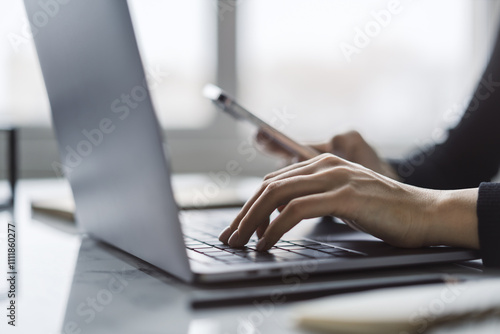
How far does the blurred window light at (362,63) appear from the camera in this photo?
9.01ft

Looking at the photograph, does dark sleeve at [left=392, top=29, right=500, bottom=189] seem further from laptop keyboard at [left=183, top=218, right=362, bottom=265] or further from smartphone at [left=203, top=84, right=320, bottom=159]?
laptop keyboard at [left=183, top=218, right=362, bottom=265]

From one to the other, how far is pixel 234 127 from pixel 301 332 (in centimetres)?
240

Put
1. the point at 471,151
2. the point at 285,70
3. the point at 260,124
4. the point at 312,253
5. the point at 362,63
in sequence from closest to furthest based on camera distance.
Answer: the point at 312,253, the point at 260,124, the point at 471,151, the point at 285,70, the point at 362,63

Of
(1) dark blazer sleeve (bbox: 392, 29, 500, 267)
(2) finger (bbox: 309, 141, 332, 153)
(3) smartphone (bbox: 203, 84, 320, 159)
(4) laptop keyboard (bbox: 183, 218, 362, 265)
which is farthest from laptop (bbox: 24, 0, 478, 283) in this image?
(1) dark blazer sleeve (bbox: 392, 29, 500, 267)

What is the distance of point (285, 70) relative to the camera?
9.18 ft

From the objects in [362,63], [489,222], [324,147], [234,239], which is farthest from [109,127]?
[362,63]

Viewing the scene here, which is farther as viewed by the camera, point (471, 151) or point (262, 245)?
point (471, 151)

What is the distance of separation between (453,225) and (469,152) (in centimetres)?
71

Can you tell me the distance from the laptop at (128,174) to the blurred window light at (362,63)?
203 cm

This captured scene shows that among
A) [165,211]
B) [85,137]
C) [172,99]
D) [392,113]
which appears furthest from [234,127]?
[165,211]

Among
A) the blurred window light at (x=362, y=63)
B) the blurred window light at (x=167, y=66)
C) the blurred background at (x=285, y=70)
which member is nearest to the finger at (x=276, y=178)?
the blurred background at (x=285, y=70)

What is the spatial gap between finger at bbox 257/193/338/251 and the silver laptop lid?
0.35ft

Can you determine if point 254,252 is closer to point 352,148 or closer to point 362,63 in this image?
point 352,148

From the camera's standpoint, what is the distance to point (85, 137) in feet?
2.23
